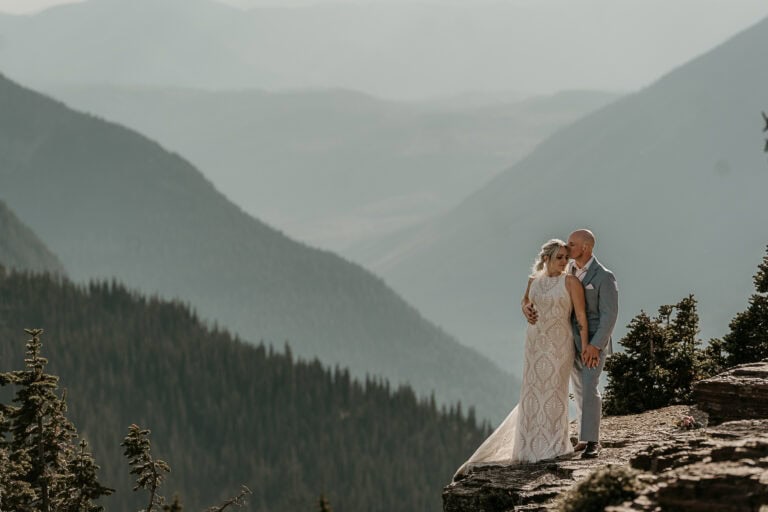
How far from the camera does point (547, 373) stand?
89.0 ft

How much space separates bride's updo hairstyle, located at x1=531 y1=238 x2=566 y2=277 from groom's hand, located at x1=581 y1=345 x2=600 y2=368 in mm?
1972

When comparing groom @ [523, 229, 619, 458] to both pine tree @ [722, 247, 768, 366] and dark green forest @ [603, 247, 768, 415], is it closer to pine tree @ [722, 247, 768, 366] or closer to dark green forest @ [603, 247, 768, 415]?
dark green forest @ [603, 247, 768, 415]

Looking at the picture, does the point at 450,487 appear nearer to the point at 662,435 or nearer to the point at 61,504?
the point at 662,435

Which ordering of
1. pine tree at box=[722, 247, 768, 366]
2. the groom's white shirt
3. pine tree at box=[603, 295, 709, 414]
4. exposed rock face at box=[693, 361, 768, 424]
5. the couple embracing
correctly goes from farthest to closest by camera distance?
pine tree at box=[722, 247, 768, 366]
pine tree at box=[603, 295, 709, 414]
the groom's white shirt
the couple embracing
exposed rock face at box=[693, 361, 768, 424]

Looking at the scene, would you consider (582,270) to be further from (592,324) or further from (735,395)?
(735,395)

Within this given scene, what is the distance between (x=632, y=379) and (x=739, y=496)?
64.2 feet

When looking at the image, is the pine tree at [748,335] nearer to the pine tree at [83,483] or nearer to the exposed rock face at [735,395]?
the exposed rock face at [735,395]

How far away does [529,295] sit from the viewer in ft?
88.7

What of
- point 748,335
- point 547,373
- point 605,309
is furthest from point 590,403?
point 748,335

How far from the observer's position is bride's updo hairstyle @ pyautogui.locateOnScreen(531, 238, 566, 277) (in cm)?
2689

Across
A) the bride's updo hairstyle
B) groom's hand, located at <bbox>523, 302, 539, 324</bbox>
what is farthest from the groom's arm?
groom's hand, located at <bbox>523, 302, 539, 324</bbox>

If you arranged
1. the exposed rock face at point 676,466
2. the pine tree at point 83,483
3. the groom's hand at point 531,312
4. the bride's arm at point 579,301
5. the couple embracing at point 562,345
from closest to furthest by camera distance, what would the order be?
the exposed rock face at point 676,466 → the couple embracing at point 562,345 → the bride's arm at point 579,301 → the groom's hand at point 531,312 → the pine tree at point 83,483

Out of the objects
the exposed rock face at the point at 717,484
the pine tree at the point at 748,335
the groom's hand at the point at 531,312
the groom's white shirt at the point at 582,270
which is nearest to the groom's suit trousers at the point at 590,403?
the groom's hand at the point at 531,312

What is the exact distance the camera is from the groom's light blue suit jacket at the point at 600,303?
2630cm
